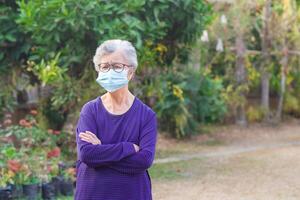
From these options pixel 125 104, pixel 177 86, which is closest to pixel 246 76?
pixel 177 86

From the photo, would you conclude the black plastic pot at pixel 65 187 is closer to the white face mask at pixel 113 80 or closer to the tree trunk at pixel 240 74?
the white face mask at pixel 113 80

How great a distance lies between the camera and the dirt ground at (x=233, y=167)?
7617mm

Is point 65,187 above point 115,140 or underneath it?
underneath

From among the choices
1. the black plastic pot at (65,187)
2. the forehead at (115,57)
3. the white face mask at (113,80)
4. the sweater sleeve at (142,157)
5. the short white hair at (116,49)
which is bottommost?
the black plastic pot at (65,187)

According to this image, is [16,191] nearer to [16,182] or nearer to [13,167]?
[16,182]

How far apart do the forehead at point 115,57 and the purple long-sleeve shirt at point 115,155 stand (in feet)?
0.88

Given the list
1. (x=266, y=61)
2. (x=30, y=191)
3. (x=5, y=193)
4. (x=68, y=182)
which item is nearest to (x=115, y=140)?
(x=5, y=193)

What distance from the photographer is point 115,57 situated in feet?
10.8

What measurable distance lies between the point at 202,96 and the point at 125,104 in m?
Answer: 10.0

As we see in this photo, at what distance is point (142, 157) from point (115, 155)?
160 millimetres

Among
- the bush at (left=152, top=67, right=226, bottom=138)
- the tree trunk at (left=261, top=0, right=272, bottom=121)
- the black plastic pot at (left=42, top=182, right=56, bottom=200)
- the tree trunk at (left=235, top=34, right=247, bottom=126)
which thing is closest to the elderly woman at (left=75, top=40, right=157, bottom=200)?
the black plastic pot at (left=42, top=182, right=56, bottom=200)

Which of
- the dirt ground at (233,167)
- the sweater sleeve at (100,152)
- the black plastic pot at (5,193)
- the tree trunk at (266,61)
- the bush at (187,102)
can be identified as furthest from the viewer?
the tree trunk at (266,61)

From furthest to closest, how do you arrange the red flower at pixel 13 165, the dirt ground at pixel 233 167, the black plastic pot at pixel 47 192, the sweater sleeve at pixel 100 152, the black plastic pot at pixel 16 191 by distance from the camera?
the dirt ground at pixel 233 167
the black plastic pot at pixel 47 192
the black plastic pot at pixel 16 191
the red flower at pixel 13 165
the sweater sleeve at pixel 100 152

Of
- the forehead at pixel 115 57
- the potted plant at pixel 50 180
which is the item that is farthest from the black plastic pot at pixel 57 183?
the forehead at pixel 115 57
